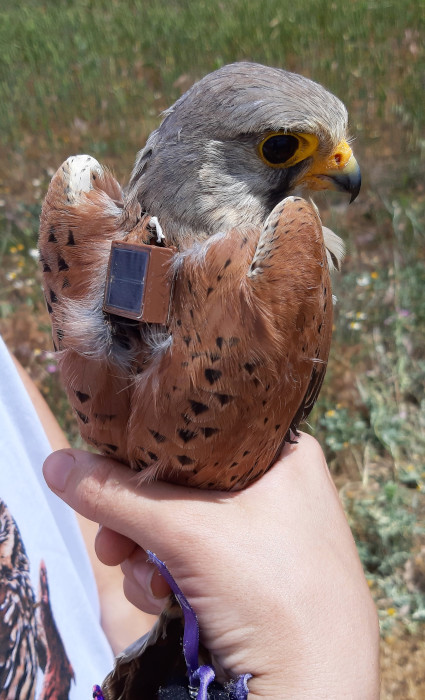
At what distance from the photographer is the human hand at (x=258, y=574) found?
1.38 m

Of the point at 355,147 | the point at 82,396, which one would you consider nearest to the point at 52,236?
the point at 82,396

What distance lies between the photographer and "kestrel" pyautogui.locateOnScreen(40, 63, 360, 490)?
Answer: 130cm

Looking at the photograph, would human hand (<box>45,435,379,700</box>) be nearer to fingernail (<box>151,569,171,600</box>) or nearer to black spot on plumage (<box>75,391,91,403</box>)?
fingernail (<box>151,569,171,600</box>)

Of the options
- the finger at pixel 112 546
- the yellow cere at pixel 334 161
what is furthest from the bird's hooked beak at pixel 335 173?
the finger at pixel 112 546

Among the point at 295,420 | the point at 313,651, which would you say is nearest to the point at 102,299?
the point at 295,420

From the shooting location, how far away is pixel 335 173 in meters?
1.58

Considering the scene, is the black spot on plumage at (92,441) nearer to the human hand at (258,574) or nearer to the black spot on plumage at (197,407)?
the human hand at (258,574)

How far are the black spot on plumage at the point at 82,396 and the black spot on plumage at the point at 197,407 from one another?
286mm

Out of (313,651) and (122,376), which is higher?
(122,376)

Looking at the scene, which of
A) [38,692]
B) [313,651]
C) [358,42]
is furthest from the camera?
[358,42]

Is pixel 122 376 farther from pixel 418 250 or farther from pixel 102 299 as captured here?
pixel 418 250

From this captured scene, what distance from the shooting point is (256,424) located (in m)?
1.40

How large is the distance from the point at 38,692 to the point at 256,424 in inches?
39.9

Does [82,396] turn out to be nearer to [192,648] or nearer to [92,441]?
[92,441]
